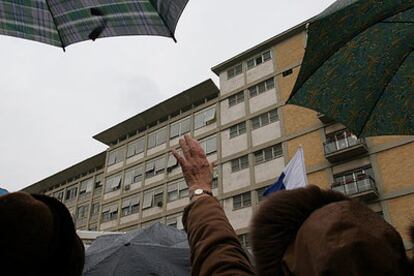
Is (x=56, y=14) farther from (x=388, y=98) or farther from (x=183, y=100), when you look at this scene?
(x=183, y=100)

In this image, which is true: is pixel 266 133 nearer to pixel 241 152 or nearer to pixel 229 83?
pixel 241 152

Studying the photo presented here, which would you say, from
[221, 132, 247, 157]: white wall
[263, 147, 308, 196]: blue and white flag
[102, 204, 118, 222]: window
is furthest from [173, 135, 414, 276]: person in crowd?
[102, 204, 118, 222]: window

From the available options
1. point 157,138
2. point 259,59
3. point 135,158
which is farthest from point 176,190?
point 259,59

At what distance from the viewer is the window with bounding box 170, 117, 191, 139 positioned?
27.9 meters

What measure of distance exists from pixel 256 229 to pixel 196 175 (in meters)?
0.57

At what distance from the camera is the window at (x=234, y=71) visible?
87.4 ft

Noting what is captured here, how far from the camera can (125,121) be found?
3161cm

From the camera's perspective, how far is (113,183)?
31.2 m

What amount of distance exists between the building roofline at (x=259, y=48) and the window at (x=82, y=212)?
1573cm

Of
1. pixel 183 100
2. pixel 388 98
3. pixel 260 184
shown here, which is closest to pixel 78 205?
pixel 183 100

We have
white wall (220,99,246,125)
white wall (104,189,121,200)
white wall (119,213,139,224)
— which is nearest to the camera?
white wall (220,99,246,125)

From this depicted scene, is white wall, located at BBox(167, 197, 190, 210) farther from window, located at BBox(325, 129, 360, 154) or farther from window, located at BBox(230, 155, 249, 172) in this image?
Result: window, located at BBox(325, 129, 360, 154)

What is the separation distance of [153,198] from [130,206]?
2.31 meters

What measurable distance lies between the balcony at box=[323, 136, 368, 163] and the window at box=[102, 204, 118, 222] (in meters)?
16.4
